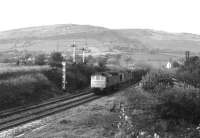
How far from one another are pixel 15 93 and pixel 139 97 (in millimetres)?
12253

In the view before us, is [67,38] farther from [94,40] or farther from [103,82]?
[103,82]

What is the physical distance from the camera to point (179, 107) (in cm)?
1811

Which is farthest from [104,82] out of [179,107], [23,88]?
[179,107]

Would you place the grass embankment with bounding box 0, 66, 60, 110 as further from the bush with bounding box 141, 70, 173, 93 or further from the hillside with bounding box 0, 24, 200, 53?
the hillside with bounding box 0, 24, 200, 53

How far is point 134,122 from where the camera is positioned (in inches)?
646

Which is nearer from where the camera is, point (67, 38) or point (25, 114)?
point (25, 114)

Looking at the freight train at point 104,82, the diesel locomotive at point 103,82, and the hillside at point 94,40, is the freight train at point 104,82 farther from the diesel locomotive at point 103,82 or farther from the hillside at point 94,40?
the hillside at point 94,40

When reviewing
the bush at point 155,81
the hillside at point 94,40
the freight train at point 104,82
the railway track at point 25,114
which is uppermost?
the hillside at point 94,40

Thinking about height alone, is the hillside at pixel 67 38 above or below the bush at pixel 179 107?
above

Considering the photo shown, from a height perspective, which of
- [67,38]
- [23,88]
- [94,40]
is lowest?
[23,88]

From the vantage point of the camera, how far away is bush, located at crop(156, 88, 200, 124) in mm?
18030

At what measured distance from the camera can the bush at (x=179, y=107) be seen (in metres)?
18.0

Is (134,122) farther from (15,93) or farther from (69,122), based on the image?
(15,93)

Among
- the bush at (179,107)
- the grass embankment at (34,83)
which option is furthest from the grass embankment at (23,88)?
the bush at (179,107)
